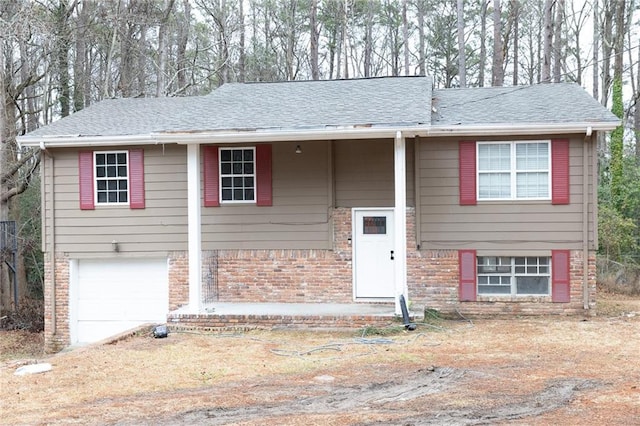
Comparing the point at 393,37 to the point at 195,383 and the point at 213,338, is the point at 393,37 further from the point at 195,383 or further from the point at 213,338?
the point at 195,383

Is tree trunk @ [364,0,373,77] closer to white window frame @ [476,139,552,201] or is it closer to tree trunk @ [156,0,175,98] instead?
tree trunk @ [156,0,175,98]

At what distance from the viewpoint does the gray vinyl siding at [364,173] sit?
1236 cm

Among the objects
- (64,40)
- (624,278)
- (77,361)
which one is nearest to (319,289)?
(77,361)

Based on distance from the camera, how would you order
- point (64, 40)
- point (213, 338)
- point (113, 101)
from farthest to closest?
point (64, 40) → point (113, 101) → point (213, 338)

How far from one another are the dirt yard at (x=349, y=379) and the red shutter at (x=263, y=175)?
3030mm

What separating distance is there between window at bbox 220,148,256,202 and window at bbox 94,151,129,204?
1894 mm

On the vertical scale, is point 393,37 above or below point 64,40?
above

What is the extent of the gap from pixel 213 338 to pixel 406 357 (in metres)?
3.25

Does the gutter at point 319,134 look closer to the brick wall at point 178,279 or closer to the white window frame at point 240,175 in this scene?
the white window frame at point 240,175

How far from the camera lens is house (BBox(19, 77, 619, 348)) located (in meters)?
11.7

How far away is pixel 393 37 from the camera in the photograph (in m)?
29.7

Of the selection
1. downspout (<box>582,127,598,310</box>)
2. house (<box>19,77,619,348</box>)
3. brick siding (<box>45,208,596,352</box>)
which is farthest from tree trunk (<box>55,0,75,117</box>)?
downspout (<box>582,127,598,310</box>)

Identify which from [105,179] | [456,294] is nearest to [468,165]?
[456,294]

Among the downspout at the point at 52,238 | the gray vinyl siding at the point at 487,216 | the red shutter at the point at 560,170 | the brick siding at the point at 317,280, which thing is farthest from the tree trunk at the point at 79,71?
the red shutter at the point at 560,170
